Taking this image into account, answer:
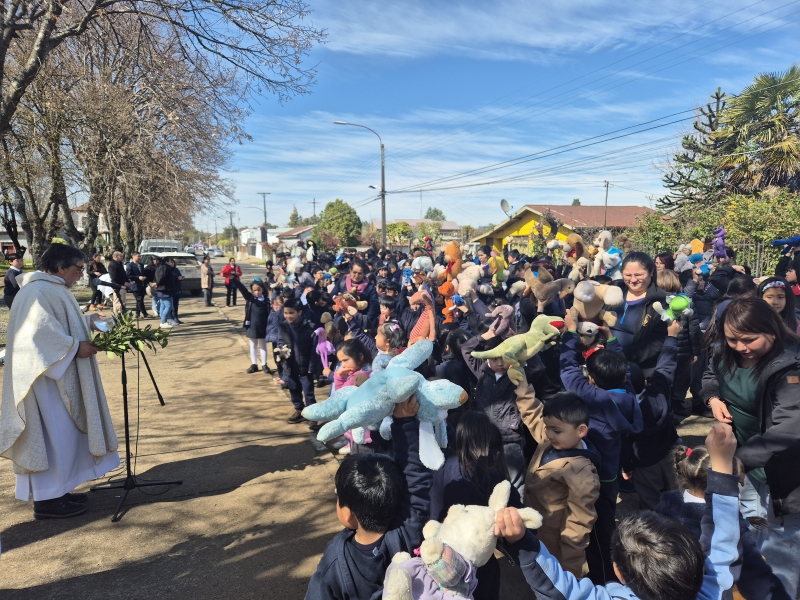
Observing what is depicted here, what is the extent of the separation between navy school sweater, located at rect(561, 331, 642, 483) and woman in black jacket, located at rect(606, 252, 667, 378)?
920 mm

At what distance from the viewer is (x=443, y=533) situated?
1.69m

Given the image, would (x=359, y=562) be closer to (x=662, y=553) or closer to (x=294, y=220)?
(x=662, y=553)

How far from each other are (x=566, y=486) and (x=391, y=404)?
106cm

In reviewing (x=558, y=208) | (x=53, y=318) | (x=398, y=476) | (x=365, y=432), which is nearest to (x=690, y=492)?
(x=398, y=476)

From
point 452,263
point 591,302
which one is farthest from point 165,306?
point 591,302

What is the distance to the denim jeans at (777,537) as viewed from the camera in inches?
97.7

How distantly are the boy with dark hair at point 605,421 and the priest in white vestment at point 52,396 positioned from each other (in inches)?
148

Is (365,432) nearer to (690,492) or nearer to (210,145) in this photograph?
(690,492)

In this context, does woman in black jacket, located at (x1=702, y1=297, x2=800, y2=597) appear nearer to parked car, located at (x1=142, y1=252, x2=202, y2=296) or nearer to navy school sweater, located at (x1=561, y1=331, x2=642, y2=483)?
navy school sweater, located at (x1=561, y1=331, x2=642, y2=483)

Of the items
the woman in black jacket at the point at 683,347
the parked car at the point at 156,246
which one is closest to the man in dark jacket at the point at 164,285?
the woman in black jacket at the point at 683,347

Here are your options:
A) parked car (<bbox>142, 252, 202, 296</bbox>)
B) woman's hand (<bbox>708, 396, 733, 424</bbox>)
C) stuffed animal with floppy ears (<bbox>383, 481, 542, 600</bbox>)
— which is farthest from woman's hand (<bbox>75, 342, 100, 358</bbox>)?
parked car (<bbox>142, 252, 202, 296</bbox>)

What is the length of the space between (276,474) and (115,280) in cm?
1084

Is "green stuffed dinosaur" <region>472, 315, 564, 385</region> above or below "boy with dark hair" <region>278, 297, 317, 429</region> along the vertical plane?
above

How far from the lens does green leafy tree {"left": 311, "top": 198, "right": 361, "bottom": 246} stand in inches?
2329
